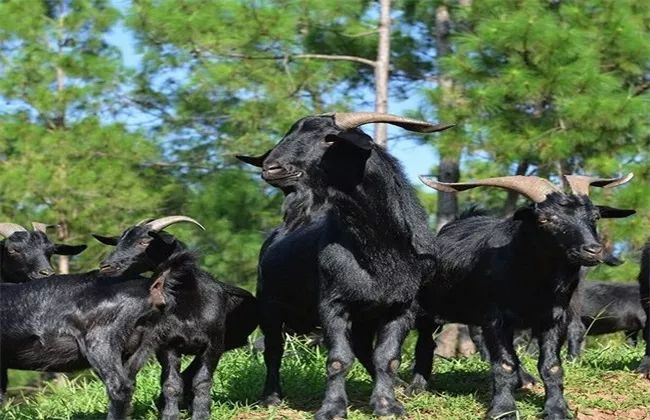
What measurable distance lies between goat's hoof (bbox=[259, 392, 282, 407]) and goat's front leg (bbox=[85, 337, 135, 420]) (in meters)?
1.27

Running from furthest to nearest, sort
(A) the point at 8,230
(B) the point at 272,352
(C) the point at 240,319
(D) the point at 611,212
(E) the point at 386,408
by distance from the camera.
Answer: (A) the point at 8,230, (C) the point at 240,319, (B) the point at 272,352, (D) the point at 611,212, (E) the point at 386,408

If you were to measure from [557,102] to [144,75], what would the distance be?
894 centimetres

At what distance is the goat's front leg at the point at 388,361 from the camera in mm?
8148

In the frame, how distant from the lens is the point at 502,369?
8234 millimetres

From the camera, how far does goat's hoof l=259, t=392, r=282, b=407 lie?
8863 mm

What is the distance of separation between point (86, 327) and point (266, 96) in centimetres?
1004

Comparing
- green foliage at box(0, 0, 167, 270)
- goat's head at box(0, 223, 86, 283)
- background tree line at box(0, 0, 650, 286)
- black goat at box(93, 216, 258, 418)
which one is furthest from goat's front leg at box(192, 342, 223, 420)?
green foliage at box(0, 0, 167, 270)

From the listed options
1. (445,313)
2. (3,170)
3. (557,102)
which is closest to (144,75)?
(3,170)

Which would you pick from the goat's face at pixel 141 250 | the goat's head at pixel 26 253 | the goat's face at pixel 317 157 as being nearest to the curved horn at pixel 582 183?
the goat's face at pixel 317 157

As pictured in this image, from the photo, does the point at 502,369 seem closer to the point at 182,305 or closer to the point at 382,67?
the point at 182,305

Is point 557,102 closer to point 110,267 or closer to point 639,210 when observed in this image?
point 639,210

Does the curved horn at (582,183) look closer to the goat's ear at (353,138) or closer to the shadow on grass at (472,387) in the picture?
the goat's ear at (353,138)

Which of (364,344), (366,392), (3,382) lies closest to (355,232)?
(364,344)

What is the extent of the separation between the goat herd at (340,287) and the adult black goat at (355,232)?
0.03 ft
